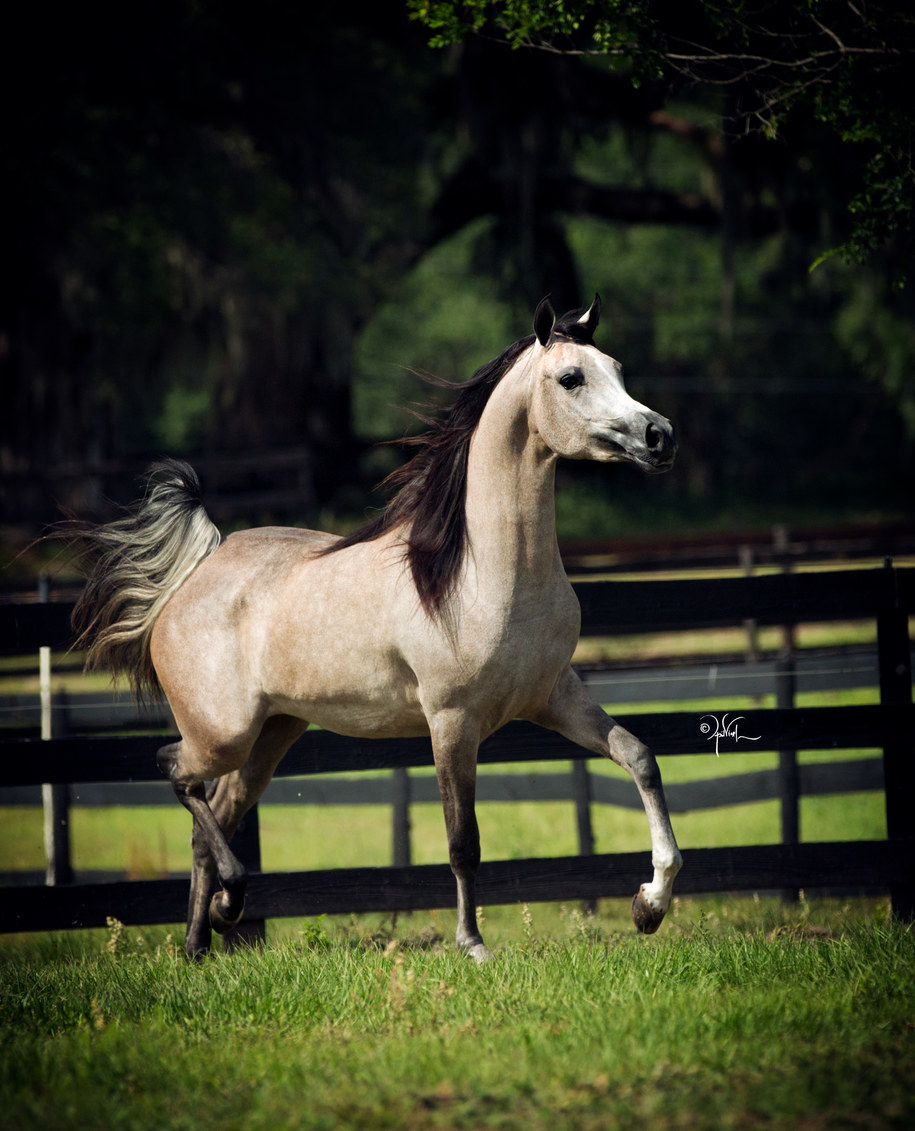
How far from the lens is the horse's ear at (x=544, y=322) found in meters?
3.83

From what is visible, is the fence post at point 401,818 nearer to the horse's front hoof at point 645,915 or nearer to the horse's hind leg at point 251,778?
the horse's hind leg at point 251,778

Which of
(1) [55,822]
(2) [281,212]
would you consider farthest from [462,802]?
(2) [281,212]

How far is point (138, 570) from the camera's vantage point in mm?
4945

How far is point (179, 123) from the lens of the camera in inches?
670

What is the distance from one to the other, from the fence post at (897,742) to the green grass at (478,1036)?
0.66 metres

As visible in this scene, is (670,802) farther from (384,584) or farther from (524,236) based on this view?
(524,236)

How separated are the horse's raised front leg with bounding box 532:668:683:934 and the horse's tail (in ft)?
5.71

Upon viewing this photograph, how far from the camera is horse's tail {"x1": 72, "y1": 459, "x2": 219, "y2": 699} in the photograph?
494cm

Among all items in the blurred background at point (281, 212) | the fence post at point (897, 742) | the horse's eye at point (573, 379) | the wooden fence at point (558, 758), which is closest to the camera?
the horse's eye at point (573, 379)

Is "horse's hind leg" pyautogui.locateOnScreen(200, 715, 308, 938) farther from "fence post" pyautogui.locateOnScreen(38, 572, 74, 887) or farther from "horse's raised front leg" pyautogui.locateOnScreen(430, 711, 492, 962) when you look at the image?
"fence post" pyautogui.locateOnScreen(38, 572, 74, 887)

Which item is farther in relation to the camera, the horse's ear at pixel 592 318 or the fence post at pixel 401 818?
the fence post at pixel 401 818

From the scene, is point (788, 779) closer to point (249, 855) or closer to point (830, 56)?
point (249, 855)

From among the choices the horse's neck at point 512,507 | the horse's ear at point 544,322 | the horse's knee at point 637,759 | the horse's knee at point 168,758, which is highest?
the horse's ear at point 544,322

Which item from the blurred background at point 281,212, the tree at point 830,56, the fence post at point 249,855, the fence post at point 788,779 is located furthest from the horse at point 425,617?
the blurred background at point 281,212
